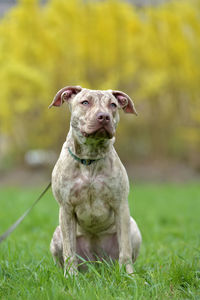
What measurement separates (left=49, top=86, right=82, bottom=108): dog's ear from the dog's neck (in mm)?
291

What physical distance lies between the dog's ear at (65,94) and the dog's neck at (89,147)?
0.29m

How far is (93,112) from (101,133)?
0.54 ft

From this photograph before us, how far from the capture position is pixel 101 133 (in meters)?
3.16

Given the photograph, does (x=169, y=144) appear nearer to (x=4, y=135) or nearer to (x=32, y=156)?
(x=32, y=156)

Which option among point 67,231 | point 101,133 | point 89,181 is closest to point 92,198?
point 89,181

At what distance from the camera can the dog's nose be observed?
122 inches

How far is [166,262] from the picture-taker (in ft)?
11.7

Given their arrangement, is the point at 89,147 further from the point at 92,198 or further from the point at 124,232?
the point at 124,232

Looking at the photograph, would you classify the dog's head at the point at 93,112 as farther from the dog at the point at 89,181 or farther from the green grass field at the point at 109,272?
the green grass field at the point at 109,272

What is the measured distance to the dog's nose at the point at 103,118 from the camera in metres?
3.10

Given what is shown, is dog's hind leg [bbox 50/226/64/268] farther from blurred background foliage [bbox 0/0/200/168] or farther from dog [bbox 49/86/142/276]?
blurred background foliage [bbox 0/0/200/168]

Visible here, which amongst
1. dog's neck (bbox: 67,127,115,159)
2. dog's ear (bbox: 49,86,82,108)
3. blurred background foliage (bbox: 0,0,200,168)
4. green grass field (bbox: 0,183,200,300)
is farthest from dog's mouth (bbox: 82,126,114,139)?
blurred background foliage (bbox: 0,0,200,168)

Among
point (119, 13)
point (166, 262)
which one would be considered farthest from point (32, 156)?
point (166, 262)

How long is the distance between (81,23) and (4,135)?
522 centimetres
